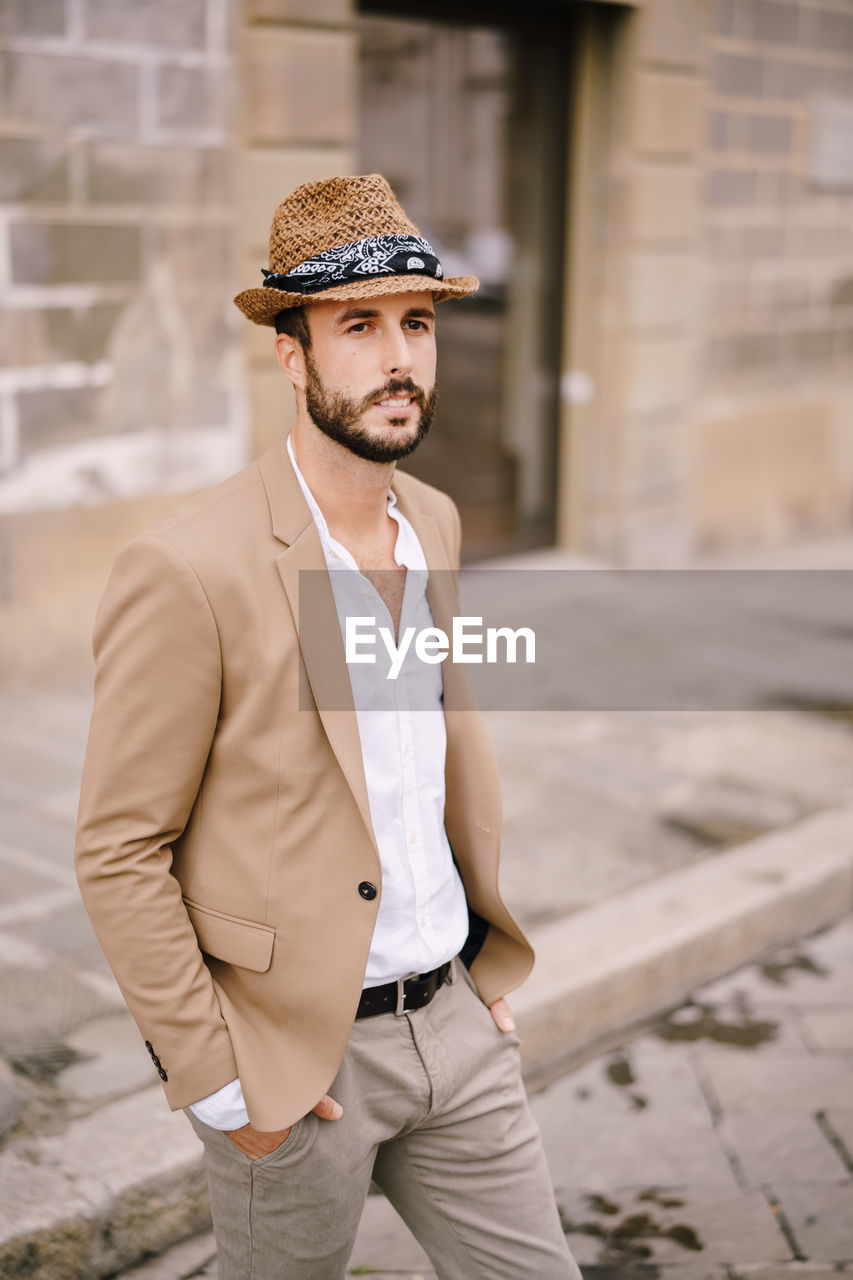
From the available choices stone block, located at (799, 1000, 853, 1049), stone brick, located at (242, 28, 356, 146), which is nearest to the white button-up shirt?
stone block, located at (799, 1000, 853, 1049)

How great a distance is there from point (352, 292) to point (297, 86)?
507 cm

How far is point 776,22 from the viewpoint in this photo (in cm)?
899

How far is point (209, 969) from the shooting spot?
2.02 meters

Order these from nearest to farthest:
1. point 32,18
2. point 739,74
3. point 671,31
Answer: point 32,18
point 671,31
point 739,74

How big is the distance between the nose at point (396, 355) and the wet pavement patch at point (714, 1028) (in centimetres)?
252

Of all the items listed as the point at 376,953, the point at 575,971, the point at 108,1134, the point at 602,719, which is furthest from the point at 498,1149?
the point at 602,719

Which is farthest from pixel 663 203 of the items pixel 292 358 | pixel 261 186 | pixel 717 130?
pixel 292 358

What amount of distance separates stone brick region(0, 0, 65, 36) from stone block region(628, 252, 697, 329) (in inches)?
151

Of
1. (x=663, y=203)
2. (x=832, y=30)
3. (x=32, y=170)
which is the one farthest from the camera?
(x=832, y=30)

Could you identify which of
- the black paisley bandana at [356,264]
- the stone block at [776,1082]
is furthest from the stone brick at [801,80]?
the black paisley bandana at [356,264]

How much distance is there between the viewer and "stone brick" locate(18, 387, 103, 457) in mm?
5914

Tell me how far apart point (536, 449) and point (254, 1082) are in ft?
23.4

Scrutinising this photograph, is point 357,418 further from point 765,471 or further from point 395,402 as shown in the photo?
point 765,471

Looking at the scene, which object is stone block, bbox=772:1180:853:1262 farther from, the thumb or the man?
the thumb
